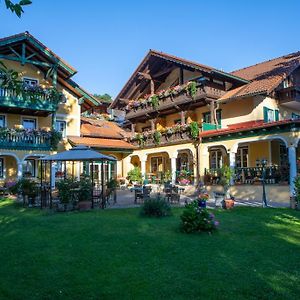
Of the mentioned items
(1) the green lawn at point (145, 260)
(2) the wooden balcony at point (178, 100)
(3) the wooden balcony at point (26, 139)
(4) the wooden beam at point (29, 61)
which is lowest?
(1) the green lawn at point (145, 260)

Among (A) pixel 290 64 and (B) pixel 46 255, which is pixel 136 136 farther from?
(B) pixel 46 255

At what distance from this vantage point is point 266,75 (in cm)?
2088

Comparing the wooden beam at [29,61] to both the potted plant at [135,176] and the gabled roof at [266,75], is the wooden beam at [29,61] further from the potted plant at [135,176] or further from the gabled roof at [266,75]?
the gabled roof at [266,75]

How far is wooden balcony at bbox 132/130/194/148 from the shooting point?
2138 centimetres

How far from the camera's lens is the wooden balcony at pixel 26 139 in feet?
63.4

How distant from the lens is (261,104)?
770 inches

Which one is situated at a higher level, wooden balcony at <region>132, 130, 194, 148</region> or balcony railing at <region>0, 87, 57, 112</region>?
balcony railing at <region>0, 87, 57, 112</region>

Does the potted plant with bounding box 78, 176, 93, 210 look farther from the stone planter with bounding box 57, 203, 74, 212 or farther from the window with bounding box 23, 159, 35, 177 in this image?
the window with bounding box 23, 159, 35, 177

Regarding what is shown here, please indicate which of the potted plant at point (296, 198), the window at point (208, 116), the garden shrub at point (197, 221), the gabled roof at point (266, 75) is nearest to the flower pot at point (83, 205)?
the garden shrub at point (197, 221)

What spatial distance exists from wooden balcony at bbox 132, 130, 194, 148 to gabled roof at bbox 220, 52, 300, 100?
10.9ft

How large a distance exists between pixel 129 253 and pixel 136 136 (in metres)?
19.1

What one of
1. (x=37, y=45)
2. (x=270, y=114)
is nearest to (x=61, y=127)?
(x=37, y=45)

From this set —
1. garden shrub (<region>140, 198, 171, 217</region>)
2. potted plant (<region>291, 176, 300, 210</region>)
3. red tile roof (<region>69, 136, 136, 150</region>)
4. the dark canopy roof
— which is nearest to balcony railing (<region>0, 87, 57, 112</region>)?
red tile roof (<region>69, 136, 136, 150</region>)

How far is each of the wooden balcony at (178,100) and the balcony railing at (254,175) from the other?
476cm
